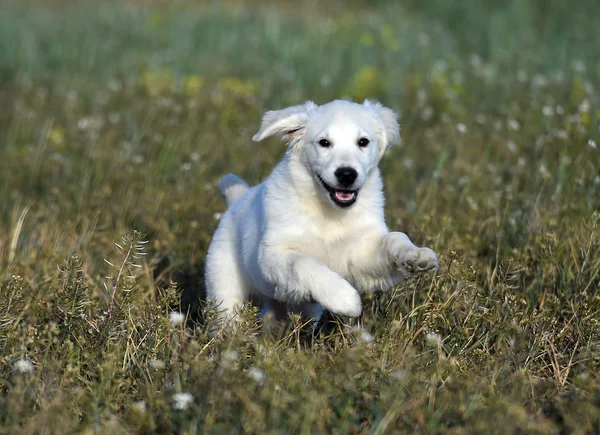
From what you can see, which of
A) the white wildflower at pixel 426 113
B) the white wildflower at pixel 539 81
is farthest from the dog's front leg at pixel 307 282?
the white wildflower at pixel 539 81

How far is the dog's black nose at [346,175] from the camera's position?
141 inches

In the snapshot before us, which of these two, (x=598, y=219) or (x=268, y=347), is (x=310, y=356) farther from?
(x=598, y=219)

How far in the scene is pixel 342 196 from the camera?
12.0ft

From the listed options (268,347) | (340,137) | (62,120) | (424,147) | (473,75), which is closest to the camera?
(268,347)

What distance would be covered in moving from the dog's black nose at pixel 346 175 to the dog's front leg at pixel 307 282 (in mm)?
355

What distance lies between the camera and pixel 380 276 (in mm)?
3609

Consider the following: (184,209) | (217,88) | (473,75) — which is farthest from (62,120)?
(473,75)

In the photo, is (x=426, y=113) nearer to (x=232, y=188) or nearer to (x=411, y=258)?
(x=232, y=188)

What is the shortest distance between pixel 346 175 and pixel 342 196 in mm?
112

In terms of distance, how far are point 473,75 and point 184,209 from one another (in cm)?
421

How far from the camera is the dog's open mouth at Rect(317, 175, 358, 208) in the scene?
3646mm

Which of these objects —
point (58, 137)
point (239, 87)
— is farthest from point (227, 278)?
point (239, 87)

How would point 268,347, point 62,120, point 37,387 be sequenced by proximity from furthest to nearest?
point 62,120 → point 268,347 → point 37,387

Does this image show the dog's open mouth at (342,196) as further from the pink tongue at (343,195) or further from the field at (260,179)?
the field at (260,179)
